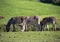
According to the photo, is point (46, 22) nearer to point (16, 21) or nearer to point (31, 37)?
point (31, 37)

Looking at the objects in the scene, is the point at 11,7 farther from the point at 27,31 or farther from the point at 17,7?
the point at 27,31

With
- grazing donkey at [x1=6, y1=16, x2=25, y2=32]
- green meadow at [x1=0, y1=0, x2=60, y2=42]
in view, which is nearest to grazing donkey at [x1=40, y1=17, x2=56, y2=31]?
green meadow at [x1=0, y1=0, x2=60, y2=42]

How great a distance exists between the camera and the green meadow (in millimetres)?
5738

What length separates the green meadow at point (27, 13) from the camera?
574 cm

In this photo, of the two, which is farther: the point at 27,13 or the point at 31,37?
the point at 27,13

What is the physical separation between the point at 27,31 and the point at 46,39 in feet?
1.94

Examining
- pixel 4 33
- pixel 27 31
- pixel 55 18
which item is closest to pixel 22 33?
pixel 27 31

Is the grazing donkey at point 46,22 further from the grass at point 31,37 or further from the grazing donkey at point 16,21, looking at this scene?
the grazing donkey at point 16,21

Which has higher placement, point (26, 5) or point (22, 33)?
point (26, 5)

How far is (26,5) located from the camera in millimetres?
5895

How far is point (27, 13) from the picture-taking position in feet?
19.2

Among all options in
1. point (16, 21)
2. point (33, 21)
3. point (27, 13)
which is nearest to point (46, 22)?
point (33, 21)

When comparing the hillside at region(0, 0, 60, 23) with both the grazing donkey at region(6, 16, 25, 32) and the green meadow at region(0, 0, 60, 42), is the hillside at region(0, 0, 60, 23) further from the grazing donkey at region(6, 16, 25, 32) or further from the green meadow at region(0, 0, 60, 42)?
the grazing donkey at region(6, 16, 25, 32)

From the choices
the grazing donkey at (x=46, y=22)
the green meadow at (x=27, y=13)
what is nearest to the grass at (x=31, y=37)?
the green meadow at (x=27, y=13)
